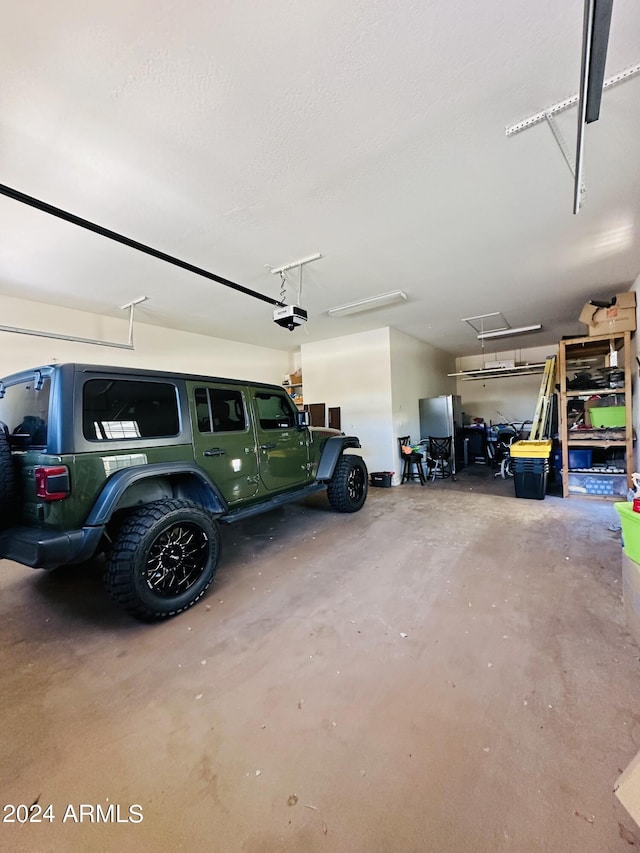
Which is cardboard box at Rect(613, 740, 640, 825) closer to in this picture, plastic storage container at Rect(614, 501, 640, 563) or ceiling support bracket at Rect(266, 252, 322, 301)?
plastic storage container at Rect(614, 501, 640, 563)

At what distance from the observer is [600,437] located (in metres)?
4.95

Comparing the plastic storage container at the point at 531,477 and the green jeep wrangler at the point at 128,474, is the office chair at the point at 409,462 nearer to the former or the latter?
the plastic storage container at the point at 531,477

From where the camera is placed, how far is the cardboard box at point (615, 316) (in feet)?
15.0

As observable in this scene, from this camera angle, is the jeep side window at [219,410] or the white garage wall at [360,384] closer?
the jeep side window at [219,410]

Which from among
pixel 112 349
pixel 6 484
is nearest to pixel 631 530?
pixel 6 484

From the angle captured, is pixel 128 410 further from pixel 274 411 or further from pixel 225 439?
pixel 274 411

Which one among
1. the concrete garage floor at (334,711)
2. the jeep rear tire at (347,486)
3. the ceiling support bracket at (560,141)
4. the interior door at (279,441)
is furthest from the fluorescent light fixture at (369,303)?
the concrete garage floor at (334,711)

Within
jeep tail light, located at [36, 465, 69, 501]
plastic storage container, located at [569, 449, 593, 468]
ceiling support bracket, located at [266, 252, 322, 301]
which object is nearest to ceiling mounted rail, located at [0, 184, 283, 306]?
ceiling support bracket, located at [266, 252, 322, 301]

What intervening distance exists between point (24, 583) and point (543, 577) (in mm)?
4403

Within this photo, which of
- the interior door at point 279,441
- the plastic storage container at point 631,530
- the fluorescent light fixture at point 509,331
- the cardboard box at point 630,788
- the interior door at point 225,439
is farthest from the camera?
the fluorescent light fixture at point 509,331

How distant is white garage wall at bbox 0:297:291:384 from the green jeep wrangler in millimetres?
2579

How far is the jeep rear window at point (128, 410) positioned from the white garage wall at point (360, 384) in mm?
4611

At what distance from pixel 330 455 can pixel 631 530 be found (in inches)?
117

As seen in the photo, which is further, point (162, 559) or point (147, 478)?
point (147, 478)
